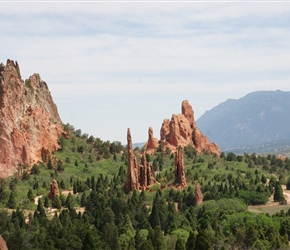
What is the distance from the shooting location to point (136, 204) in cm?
10138

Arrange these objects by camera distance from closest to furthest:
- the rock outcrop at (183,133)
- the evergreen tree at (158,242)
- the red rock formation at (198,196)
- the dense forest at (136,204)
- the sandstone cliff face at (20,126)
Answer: the evergreen tree at (158,242), the dense forest at (136,204), the red rock formation at (198,196), the sandstone cliff face at (20,126), the rock outcrop at (183,133)

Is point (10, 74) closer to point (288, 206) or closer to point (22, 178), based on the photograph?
point (22, 178)

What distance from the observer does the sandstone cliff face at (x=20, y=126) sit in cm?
12606

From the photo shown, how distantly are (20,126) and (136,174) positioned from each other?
30312 mm

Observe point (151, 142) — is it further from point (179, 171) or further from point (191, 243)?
point (191, 243)

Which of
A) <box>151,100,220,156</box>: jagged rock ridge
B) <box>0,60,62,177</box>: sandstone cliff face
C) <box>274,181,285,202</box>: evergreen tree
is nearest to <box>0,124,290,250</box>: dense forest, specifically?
<box>274,181,285,202</box>: evergreen tree

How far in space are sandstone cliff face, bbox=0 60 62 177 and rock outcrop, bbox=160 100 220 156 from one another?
30.1 m

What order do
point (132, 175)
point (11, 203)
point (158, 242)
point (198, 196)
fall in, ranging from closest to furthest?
point (158, 242)
point (11, 203)
point (198, 196)
point (132, 175)

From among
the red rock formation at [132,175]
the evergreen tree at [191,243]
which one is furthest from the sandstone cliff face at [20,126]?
the evergreen tree at [191,243]

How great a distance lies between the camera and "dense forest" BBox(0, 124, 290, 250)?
2928 inches

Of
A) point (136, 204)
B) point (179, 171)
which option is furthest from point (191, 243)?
A: point (179, 171)

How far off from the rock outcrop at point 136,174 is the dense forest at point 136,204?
1.75m

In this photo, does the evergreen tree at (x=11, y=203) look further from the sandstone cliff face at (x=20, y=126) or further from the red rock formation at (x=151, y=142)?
the red rock formation at (x=151, y=142)

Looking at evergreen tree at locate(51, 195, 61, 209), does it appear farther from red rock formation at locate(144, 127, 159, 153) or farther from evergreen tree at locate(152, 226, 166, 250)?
red rock formation at locate(144, 127, 159, 153)
